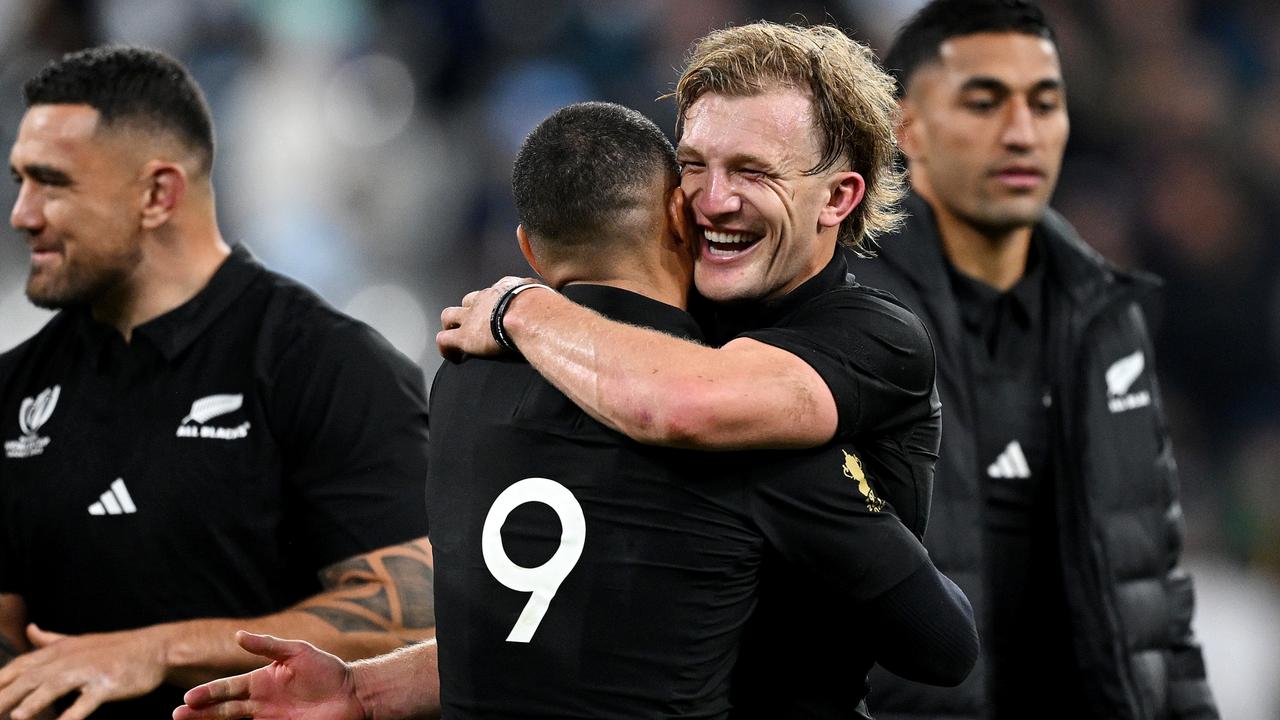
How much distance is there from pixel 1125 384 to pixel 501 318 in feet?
8.03

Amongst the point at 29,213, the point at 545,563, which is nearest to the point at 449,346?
the point at 545,563

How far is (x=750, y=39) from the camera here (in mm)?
2715

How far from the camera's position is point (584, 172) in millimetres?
2480

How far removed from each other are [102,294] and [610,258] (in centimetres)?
200

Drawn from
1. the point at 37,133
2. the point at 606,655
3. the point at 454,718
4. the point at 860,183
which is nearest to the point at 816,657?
the point at 606,655

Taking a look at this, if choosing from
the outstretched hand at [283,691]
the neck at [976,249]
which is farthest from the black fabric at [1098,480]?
the outstretched hand at [283,691]

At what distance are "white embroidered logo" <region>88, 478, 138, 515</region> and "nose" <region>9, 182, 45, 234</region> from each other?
2.39 ft

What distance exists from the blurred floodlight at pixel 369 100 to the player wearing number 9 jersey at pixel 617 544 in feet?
21.1

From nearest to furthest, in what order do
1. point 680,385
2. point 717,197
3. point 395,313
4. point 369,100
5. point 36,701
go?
1. point 680,385
2. point 717,197
3. point 36,701
4. point 395,313
5. point 369,100

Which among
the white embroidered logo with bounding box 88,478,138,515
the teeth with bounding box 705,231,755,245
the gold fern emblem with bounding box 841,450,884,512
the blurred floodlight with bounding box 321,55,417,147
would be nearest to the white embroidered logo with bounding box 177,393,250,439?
the white embroidered logo with bounding box 88,478,138,515

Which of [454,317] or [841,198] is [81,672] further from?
[841,198]

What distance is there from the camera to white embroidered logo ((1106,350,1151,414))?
14.1 ft

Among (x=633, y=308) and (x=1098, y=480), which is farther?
(x=1098, y=480)

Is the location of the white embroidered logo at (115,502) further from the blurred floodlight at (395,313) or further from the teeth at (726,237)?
the blurred floodlight at (395,313)
